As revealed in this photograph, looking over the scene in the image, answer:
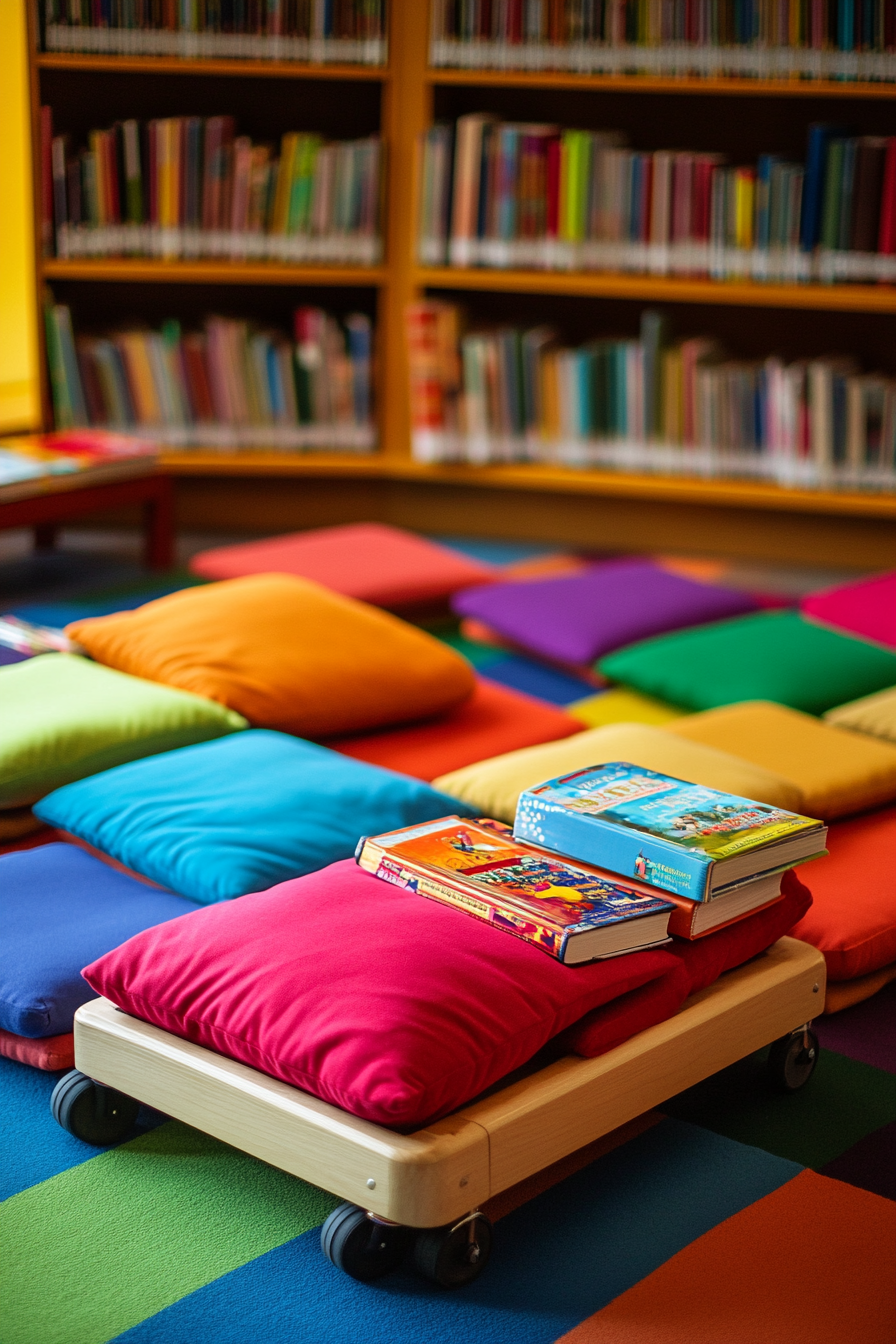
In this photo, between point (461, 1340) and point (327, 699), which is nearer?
point (461, 1340)

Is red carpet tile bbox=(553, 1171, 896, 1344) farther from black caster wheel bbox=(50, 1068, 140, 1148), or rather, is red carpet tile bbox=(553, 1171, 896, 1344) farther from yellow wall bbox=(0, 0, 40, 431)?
yellow wall bbox=(0, 0, 40, 431)

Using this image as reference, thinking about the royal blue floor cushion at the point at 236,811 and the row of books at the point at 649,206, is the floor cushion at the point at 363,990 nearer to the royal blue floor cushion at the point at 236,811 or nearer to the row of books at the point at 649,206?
the royal blue floor cushion at the point at 236,811

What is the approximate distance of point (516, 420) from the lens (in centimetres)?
451

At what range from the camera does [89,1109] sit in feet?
5.51

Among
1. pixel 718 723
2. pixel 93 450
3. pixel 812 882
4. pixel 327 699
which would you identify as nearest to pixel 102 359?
pixel 93 450

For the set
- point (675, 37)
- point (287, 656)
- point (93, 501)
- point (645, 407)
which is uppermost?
point (675, 37)

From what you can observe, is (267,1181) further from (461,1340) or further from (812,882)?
(812,882)

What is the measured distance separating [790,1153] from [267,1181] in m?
0.59

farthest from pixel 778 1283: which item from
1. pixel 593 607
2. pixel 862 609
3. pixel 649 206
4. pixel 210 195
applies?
pixel 210 195

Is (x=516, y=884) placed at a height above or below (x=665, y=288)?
below

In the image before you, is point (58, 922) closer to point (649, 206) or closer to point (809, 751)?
point (809, 751)

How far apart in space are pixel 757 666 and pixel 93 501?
1.81 meters

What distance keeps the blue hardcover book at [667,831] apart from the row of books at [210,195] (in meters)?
2.96

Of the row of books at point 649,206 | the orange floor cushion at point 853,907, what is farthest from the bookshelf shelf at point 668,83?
the orange floor cushion at point 853,907
